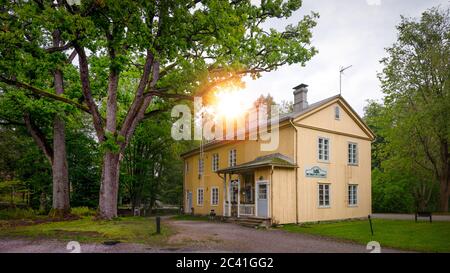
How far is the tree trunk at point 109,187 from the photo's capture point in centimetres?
1611

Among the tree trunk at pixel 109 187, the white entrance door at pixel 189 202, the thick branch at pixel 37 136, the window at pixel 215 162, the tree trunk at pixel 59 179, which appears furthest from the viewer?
the white entrance door at pixel 189 202

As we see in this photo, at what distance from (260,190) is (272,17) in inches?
389

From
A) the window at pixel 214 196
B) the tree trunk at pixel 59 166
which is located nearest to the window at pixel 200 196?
the window at pixel 214 196

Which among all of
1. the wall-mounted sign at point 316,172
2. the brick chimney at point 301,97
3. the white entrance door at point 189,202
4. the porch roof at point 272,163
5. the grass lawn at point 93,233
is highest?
the brick chimney at point 301,97

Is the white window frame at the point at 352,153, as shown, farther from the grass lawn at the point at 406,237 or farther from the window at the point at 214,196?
the window at the point at 214,196

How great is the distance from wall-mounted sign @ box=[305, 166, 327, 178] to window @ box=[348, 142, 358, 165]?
3.19 m

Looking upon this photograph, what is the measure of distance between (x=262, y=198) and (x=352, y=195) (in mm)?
7451

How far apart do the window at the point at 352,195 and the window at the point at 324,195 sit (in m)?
2.39

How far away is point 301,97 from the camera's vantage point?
23281 mm

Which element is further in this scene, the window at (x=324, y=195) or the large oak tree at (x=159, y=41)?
the window at (x=324, y=195)

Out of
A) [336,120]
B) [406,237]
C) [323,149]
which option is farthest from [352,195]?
[406,237]

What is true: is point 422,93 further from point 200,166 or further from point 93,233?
point 93,233
